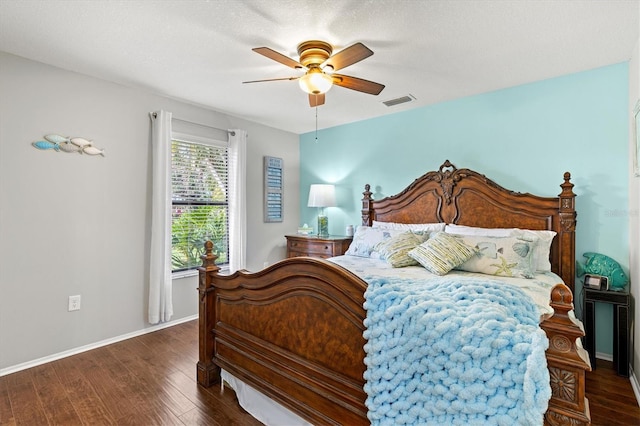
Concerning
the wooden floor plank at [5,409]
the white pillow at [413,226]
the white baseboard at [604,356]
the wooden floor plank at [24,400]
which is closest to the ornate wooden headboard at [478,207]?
Answer: the white pillow at [413,226]

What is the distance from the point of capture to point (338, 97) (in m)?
3.49

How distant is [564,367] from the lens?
953 mm

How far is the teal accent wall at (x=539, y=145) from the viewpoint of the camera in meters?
2.69

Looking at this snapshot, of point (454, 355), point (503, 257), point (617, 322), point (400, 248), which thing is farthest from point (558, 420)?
point (617, 322)

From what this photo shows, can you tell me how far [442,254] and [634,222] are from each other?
58.0 inches

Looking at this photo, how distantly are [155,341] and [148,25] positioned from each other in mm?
2735

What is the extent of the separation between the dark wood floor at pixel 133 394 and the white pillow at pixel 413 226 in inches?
65.6

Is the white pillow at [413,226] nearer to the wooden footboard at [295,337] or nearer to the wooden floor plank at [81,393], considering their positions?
the wooden footboard at [295,337]

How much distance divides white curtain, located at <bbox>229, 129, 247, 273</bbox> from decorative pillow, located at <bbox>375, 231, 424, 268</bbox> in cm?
182

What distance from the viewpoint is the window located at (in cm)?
364

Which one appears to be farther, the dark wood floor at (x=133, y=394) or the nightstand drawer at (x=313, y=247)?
the nightstand drawer at (x=313, y=247)

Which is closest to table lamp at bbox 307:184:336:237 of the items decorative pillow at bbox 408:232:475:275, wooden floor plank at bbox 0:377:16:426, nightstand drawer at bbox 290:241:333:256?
nightstand drawer at bbox 290:241:333:256

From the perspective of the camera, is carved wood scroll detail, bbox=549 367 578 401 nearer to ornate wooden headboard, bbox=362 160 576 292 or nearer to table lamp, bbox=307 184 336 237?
ornate wooden headboard, bbox=362 160 576 292

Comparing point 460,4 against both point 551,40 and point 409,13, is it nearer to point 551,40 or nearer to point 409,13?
point 409,13
